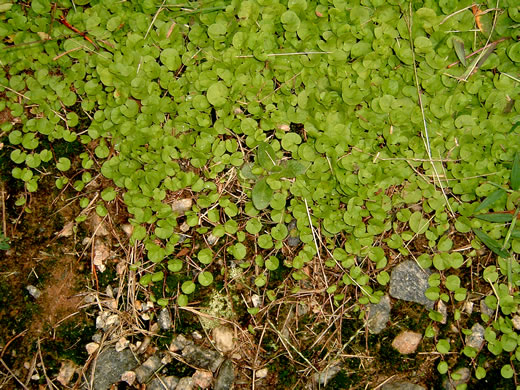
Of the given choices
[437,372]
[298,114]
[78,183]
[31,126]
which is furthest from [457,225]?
[31,126]

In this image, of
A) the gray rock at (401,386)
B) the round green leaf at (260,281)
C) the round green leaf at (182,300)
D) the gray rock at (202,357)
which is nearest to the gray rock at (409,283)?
the gray rock at (401,386)

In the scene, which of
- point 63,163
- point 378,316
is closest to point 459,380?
point 378,316

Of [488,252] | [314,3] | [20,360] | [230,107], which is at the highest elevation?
[314,3]

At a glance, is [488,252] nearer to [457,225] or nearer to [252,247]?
[457,225]

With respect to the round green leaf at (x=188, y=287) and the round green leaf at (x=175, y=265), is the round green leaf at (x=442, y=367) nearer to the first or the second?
the round green leaf at (x=188, y=287)

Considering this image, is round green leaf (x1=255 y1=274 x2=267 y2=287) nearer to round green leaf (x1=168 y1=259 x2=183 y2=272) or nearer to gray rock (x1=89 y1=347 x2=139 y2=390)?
round green leaf (x1=168 y1=259 x2=183 y2=272)

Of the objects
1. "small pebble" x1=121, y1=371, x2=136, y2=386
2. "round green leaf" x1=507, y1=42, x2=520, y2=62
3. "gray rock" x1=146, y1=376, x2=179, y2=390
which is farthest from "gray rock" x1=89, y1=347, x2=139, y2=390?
"round green leaf" x1=507, y1=42, x2=520, y2=62
